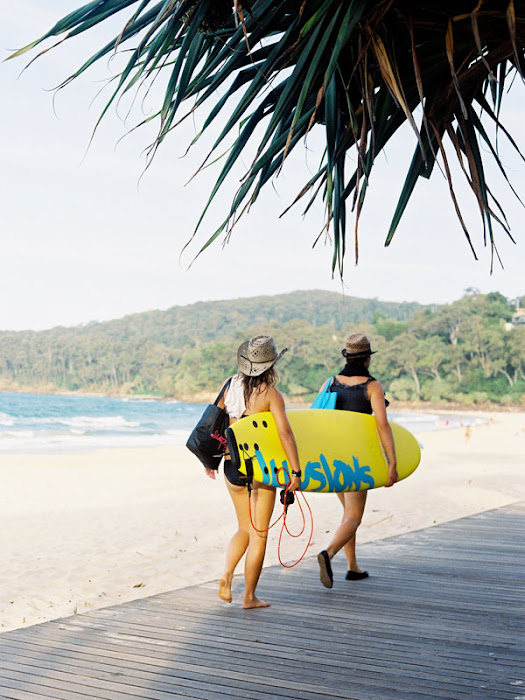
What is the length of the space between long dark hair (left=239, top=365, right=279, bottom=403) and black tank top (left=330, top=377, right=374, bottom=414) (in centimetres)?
53

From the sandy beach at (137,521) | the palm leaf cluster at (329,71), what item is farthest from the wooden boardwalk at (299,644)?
the palm leaf cluster at (329,71)

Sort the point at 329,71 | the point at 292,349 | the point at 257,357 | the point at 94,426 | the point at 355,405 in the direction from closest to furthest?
the point at 329,71
the point at 257,357
the point at 355,405
the point at 94,426
the point at 292,349

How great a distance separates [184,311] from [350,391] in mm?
105180

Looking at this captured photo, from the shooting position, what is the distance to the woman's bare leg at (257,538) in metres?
3.25

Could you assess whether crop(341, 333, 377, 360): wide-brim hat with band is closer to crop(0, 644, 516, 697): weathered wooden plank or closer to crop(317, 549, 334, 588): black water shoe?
crop(317, 549, 334, 588): black water shoe

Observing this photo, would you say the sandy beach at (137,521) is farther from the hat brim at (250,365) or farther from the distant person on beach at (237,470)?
the hat brim at (250,365)

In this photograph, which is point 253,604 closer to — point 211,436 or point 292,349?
point 211,436

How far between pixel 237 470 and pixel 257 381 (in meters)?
0.39

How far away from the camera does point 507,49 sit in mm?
2615

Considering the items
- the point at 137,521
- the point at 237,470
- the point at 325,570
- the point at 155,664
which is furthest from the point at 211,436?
the point at 137,521

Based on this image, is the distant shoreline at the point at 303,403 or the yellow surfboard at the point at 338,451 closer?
the yellow surfboard at the point at 338,451

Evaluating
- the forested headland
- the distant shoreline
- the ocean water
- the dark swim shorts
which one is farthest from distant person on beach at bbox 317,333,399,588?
the forested headland

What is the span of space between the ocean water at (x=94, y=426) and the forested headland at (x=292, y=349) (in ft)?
33.5

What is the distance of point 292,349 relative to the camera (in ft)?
268
